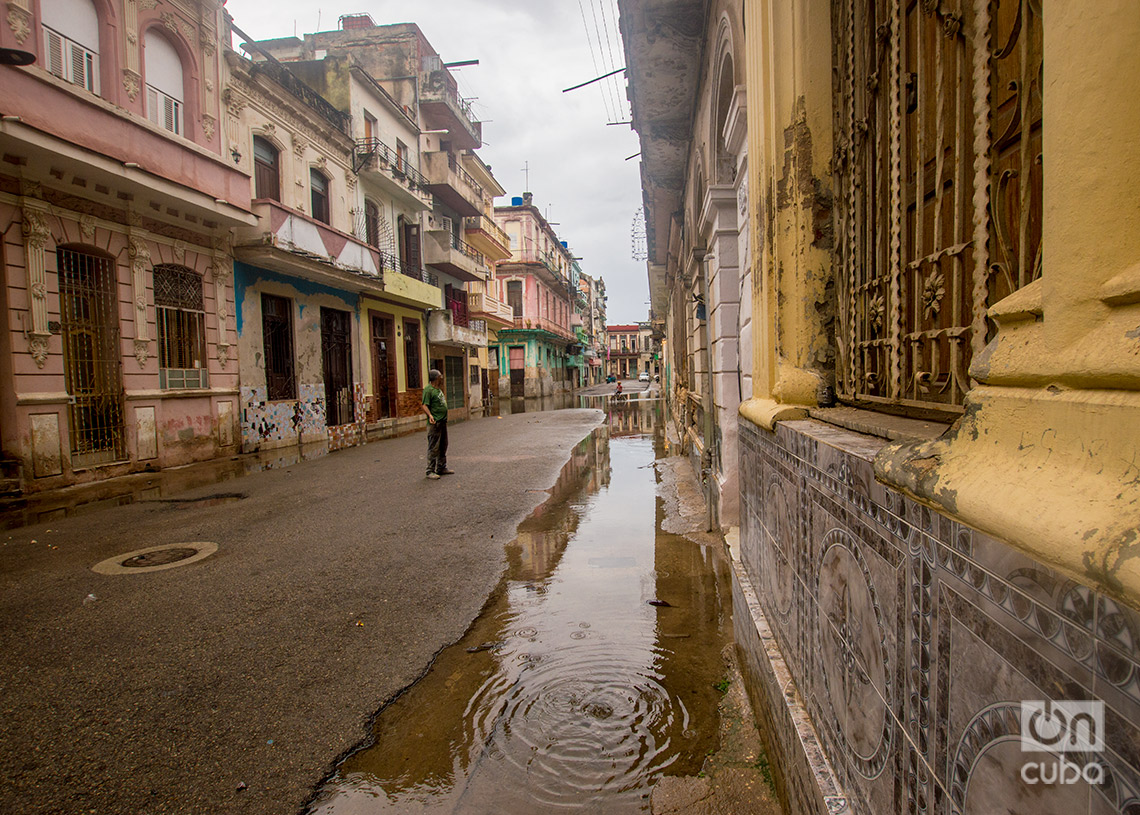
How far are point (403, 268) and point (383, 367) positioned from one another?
3.64m

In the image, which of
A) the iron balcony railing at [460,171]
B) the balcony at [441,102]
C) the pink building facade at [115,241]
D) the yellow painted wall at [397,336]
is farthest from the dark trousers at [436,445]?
the balcony at [441,102]

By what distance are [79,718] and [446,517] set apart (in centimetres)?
390

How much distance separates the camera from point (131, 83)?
9.51 meters

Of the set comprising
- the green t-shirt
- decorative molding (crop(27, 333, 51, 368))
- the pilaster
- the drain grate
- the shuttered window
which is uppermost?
the shuttered window

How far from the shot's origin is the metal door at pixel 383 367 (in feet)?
58.4

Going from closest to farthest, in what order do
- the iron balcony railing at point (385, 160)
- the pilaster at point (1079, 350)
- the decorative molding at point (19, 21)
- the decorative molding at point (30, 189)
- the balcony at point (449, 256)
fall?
1. the pilaster at point (1079, 350)
2. the decorative molding at point (19, 21)
3. the decorative molding at point (30, 189)
4. the iron balcony railing at point (385, 160)
5. the balcony at point (449, 256)

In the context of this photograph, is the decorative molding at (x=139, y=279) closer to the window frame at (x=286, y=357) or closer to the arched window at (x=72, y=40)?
the arched window at (x=72, y=40)

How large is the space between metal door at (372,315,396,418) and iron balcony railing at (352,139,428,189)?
14.4 ft

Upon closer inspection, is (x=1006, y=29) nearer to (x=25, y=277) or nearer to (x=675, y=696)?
(x=675, y=696)

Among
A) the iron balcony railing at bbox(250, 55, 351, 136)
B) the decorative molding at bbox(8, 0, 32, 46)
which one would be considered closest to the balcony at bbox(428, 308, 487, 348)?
the iron balcony railing at bbox(250, 55, 351, 136)

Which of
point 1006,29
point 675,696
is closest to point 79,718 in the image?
point 675,696

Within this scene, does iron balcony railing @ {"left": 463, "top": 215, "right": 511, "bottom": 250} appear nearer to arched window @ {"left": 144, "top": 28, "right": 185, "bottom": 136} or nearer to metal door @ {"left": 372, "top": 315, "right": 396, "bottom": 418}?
metal door @ {"left": 372, "top": 315, "right": 396, "bottom": 418}

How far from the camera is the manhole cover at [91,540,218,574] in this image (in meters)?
4.74

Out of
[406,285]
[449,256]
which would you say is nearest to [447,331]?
[449,256]
